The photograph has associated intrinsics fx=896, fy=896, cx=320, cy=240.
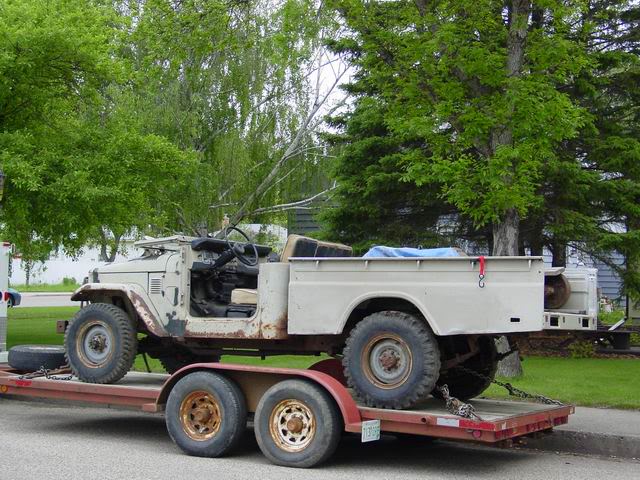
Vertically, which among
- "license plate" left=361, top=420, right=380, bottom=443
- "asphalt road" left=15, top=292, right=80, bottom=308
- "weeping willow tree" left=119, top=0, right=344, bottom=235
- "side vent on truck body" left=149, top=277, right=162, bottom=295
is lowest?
"asphalt road" left=15, top=292, right=80, bottom=308

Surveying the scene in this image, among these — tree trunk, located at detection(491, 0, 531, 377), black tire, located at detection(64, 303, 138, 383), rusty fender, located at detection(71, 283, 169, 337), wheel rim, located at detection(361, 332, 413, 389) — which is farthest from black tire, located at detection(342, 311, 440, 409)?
tree trunk, located at detection(491, 0, 531, 377)

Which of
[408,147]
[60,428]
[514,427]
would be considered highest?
[408,147]

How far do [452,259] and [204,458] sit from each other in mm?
3032

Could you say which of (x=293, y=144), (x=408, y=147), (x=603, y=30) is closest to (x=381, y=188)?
(x=408, y=147)

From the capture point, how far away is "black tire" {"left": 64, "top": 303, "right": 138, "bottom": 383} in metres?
9.26

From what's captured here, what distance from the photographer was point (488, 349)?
9133 millimetres

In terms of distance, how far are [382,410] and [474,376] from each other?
5.92 feet

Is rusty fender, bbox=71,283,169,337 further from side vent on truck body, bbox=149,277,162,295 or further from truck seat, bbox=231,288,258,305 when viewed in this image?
truck seat, bbox=231,288,258,305

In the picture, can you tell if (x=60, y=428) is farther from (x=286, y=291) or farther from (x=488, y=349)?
(x=488, y=349)

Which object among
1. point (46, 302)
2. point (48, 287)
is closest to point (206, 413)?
point (46, 302)

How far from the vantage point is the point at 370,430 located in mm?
7680

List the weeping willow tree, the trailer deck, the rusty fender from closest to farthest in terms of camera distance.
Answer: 1. the trailer deck
2. the rusty fender
3. the weeping willow tree

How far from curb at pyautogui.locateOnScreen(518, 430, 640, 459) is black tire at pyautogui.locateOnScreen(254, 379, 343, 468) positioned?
230 cm

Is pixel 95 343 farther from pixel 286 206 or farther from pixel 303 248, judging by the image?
pixel 286 206
